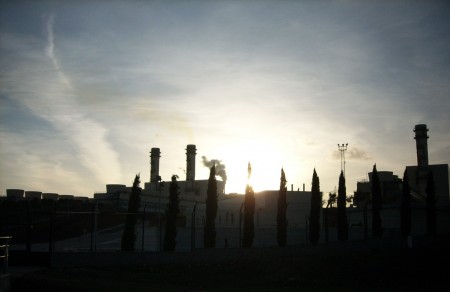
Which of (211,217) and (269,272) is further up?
(211,217)

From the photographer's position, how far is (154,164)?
8138 centimetres

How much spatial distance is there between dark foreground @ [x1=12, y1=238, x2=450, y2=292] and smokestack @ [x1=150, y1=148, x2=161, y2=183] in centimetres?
5158

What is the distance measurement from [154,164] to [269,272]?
5852 centimetres

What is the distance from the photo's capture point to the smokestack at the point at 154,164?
80.1 meters

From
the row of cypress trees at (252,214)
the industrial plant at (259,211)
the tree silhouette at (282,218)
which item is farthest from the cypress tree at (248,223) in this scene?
the tree silhouette at (282,218)

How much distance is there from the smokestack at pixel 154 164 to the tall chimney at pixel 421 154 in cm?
4189

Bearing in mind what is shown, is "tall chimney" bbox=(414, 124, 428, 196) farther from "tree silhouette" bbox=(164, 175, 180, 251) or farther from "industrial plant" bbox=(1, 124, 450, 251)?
"tree silhouette" bbox=(164, 175, 180, 251)

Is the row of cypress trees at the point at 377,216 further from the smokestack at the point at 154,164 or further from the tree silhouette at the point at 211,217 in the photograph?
the smokestack at the point at 154,164

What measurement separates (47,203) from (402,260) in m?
55.9

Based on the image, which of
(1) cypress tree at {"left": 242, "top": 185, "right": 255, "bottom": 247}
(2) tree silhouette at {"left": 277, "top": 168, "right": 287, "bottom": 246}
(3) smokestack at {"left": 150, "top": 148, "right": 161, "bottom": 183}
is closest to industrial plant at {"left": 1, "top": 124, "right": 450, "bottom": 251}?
(3) smokestack at {"left": 150, "top": 148, "right": 161, "bottom": 183}

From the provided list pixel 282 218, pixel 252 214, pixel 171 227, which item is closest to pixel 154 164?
pixel 282 218

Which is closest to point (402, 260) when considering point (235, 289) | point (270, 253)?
point (270, 253)

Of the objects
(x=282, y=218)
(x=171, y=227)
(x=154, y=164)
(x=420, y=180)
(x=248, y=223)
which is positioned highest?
(x=154, y=164)

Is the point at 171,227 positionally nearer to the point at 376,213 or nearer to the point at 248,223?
the point at 248,223
